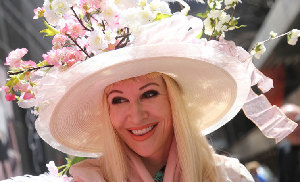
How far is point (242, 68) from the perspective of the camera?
225 centimetres

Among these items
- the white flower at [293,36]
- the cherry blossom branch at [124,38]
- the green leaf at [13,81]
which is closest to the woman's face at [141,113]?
the cherry blossom branch at [124,38]

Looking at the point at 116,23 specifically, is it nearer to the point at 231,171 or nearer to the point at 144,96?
the point at 144,96

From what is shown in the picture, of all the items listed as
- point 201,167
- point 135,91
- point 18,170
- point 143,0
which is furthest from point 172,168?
point 18,170

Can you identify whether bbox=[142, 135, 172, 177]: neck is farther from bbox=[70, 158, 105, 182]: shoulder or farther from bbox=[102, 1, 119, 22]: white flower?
bbox=[102, 1, 119, 22]: white flower

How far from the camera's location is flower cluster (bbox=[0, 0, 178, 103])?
2.03 metres

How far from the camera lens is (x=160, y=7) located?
2.15 m

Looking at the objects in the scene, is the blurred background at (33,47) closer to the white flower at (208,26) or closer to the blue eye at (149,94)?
the white flower at (208,26)

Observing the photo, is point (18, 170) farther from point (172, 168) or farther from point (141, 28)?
point (141, 28)

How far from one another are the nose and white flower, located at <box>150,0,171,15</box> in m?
0.39

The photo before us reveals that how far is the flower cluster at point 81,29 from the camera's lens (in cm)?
203

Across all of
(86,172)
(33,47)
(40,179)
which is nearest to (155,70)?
(86,172)

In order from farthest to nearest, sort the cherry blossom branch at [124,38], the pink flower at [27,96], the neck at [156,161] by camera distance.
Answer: the neck at [156,161]
the pink flower at [27,96]
the cherry blossom branch at [124,38]

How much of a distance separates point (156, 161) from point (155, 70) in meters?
0.42

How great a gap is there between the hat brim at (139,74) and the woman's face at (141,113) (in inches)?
2.3
